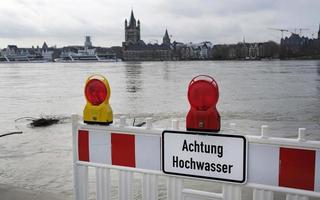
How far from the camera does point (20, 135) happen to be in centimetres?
1221

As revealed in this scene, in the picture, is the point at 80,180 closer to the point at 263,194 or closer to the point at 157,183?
the point at 157,183

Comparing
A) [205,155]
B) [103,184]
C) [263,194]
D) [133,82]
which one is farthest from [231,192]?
[133,82]

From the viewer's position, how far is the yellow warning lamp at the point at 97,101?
2.93m

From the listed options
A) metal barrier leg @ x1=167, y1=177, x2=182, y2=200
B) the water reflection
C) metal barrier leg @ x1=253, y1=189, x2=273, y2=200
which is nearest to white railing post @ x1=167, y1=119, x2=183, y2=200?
metal barrier leg @ x1=167, y1=177, x2=182, y2=200

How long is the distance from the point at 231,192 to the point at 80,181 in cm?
127

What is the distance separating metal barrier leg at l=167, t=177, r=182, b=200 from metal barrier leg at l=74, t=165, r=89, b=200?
Answer: 0.75 metres

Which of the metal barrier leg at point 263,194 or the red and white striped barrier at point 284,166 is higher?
the red and white striped barrier at point 284,166

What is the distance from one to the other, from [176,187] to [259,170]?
65cm

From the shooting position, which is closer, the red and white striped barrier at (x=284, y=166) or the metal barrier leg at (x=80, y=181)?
the red and white striped barrier at (x=284, y=166)

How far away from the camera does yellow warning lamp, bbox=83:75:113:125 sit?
9.62ft

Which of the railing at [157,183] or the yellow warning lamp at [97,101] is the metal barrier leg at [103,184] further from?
the yellow warning lamp at [97,101]

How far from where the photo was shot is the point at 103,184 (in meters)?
3.19

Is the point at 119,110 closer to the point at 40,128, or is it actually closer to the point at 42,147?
the point at 40,128

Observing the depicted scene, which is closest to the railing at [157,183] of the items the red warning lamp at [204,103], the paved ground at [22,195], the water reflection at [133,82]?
the red warning lamp at [204,103]
